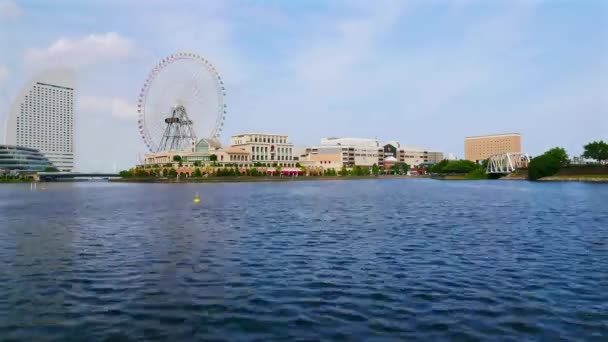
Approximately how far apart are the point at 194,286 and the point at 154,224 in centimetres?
2665

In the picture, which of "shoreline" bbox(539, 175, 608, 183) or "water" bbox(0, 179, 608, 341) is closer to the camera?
"water" bbox(0, 179, 608, 341)

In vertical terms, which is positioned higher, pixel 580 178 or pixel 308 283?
pixel 580 178

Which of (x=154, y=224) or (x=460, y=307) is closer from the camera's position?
(x=460, y=307)

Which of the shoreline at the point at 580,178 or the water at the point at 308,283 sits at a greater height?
the shoreline at the point at 580,178

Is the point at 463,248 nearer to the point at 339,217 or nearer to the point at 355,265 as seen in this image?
the point at 355,265

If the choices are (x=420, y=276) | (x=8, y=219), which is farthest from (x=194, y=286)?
(x=8, y=219)

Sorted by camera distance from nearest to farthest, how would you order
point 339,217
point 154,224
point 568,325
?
point 568,325 → point 154,224 → point 339,217

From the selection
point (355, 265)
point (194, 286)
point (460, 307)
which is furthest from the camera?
point (355, 265)

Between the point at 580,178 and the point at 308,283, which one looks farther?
the point at 580,178

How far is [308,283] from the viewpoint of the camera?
21156mm

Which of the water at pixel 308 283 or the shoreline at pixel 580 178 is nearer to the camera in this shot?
the water at pixel 308 283

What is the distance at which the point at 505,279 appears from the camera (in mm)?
21438

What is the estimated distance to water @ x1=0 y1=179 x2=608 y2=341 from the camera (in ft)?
49.8

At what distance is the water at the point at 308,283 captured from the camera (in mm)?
15172
